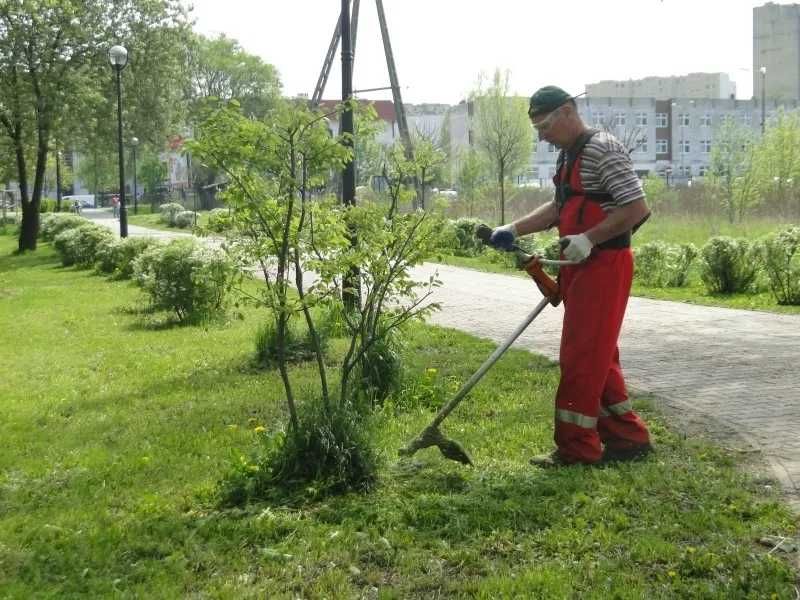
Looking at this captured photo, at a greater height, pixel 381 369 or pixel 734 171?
pixel 734 171

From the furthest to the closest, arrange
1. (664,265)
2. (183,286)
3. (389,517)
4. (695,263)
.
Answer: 1. (695,263)
2. (664,265)
3. (183,286)
4. (389,517)

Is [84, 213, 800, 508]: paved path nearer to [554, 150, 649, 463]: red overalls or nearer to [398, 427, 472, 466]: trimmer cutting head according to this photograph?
[554, 150, 649, 463]: red overalls

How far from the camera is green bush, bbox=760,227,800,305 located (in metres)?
11.8

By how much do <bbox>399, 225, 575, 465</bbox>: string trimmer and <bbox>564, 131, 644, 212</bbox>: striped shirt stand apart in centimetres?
43

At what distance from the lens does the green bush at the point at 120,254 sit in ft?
58.4

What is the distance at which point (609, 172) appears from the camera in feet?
14.1

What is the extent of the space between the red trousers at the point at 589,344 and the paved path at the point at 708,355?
3.12ft

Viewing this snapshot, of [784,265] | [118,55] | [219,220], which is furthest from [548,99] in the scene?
[118,55]

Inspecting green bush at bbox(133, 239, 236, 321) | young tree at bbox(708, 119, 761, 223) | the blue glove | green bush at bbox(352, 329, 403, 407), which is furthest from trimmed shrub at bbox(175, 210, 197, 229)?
the blue glove

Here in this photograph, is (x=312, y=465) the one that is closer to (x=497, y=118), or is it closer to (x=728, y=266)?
(x=728, y=266)

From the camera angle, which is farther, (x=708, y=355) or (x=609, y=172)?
(x=708, y=355)

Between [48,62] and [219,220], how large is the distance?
82.2 feet

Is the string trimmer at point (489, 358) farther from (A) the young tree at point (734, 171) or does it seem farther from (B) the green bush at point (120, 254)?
(A) the young tree at point (734, 171)

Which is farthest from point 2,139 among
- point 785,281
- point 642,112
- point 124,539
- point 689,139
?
point 689,139
